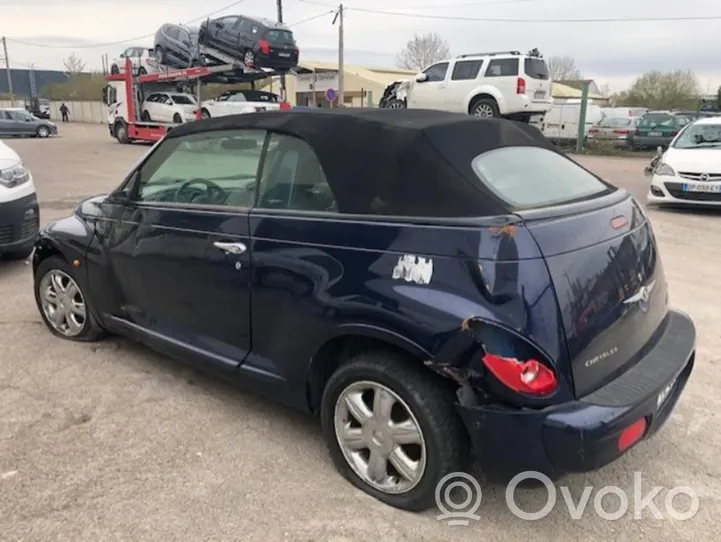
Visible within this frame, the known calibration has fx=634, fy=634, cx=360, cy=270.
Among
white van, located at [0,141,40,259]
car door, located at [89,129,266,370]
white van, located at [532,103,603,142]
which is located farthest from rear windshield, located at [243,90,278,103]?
car door, located at [89,129,266,370]

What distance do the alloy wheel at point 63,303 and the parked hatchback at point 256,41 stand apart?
64.9 feet

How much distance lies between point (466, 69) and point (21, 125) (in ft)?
75.2

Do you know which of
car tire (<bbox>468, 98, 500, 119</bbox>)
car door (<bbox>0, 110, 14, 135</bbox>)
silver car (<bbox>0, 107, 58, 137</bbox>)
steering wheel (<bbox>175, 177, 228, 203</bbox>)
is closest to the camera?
steering wheel (<bbox>175, 177, 228, 203</bbox>)

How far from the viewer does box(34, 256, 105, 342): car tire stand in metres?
4.24

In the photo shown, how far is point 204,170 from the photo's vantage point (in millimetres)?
3523

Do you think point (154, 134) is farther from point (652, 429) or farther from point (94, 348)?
point (652, 429)

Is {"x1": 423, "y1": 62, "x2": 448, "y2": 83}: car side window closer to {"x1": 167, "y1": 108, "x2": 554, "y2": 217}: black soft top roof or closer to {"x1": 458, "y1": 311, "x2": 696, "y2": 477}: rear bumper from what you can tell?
{"x1": 167, "y1": 108, "x2": 554, "y2": 217}: black soft top roof

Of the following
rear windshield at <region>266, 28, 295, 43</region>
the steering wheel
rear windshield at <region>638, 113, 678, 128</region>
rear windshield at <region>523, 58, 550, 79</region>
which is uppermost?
rear windshield at <region>266, 28, 295, 43</region>

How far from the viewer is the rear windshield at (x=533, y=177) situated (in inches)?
105

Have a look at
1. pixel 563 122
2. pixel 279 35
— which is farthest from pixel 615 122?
pixel 279 35

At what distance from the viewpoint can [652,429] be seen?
2.59 meters

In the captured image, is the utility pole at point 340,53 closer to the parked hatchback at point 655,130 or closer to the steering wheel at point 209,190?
the parked hatchback at point 655,130

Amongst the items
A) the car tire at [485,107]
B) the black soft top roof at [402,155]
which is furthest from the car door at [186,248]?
the car tire at [485,107]

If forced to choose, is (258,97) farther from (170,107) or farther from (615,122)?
(615,122)
